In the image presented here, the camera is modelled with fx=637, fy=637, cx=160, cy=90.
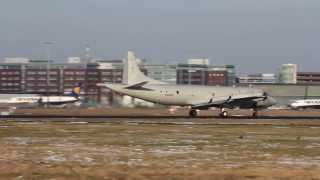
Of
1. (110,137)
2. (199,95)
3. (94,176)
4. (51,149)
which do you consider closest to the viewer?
(94,176)

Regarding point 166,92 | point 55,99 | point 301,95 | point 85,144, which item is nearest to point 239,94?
point 166,92

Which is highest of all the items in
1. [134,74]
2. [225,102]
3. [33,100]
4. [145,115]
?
[134,74]

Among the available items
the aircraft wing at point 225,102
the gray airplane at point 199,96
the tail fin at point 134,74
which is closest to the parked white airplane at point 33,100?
the tail fin at point 134,74

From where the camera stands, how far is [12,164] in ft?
67.4

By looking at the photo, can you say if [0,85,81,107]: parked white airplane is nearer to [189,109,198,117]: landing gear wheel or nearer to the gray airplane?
the gray airplane

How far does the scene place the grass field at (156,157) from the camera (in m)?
18.8

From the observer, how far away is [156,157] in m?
23.2

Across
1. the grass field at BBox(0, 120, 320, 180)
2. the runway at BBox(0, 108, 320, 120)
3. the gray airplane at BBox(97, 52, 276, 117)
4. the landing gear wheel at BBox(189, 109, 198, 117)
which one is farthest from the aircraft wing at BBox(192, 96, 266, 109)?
the grass field at BBox(0, 120, 320, 180)

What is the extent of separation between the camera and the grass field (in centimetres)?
1881

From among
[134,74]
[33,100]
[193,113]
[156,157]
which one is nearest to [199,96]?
[193,113]

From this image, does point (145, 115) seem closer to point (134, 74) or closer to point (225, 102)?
point (134, 74)

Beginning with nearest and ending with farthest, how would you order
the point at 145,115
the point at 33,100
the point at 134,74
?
the point at 145,115 < the point at 134,74 < the point at 33,100

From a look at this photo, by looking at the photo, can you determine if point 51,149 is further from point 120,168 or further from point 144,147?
point 120,168

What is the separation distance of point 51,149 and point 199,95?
5174cm
